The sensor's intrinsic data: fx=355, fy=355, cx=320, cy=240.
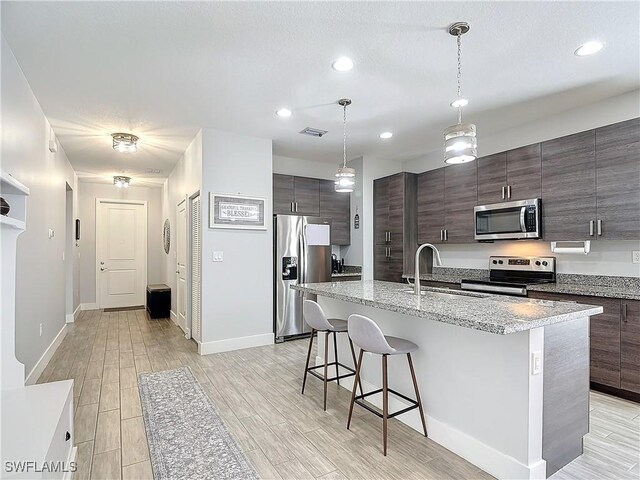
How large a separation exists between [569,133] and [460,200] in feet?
4.48

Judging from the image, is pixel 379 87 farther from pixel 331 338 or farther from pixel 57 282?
pixel 57 282

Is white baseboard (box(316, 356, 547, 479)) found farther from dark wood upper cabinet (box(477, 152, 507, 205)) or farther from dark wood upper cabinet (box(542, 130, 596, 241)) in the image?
dark wood upper cabinet (box(477, 152, 507, 205))

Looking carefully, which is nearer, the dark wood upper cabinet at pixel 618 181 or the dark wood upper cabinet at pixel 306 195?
the dark wood upper cabinet at pixel 618 181

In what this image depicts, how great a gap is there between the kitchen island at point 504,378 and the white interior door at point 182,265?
3.56 metres

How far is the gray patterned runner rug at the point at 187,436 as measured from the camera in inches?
79.9

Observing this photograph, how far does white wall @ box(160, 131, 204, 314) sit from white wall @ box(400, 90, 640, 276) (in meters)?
3.56

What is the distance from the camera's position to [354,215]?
6.00m

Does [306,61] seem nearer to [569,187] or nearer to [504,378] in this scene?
[504,378]

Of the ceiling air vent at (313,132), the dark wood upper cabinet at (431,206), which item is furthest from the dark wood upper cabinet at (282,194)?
the dark wood upper cabinet at (431,206)

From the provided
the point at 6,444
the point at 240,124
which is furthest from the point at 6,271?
the point at 240,124

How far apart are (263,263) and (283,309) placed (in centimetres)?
72

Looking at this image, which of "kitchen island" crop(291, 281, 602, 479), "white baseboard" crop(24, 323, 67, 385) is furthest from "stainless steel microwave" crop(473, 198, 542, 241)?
"white baseboard" crop(24, 323, 67, 385)

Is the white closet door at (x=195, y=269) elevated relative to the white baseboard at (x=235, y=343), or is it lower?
elevated

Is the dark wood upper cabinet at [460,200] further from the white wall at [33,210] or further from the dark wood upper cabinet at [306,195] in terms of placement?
the white wall at [33,210]
